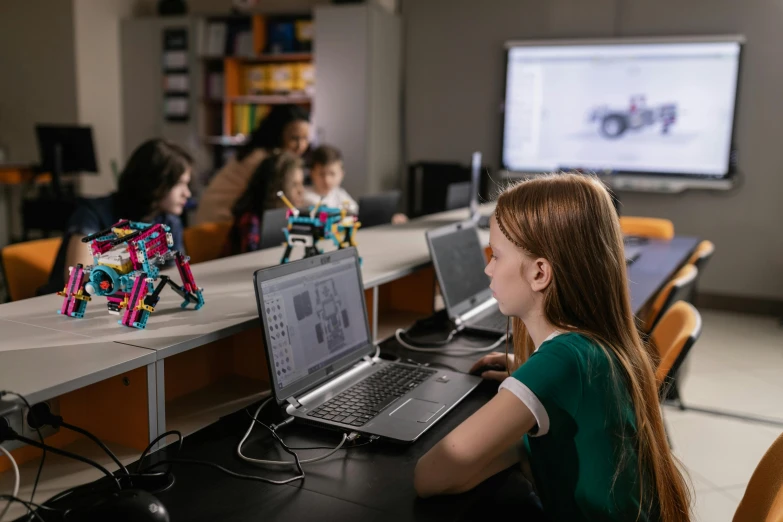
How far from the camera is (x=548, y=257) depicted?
1.12 m

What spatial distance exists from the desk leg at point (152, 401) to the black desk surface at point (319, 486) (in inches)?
2.8

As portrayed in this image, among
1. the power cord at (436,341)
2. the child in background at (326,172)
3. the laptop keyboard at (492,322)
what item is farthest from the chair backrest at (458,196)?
the power cord at (436,341)

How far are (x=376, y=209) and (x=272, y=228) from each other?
882mm

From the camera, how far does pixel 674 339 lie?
6.04 feet

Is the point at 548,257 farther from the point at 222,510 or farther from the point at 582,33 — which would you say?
the point at 582,33

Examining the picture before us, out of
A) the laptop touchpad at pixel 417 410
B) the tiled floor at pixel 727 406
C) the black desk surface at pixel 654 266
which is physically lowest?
the tiled floor at pixel 727 406

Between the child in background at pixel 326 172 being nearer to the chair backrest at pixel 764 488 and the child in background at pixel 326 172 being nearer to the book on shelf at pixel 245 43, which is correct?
the book on shelf at pixel 245 43

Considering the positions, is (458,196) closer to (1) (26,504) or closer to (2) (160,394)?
(2) (160,394)

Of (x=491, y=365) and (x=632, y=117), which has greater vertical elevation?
(x=632, y=117)

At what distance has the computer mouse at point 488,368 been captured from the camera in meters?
1.65

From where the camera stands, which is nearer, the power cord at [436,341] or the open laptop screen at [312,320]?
the open laptop screen at [312,320]

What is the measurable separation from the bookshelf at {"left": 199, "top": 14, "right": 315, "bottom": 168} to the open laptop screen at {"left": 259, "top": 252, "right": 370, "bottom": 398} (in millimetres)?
4440

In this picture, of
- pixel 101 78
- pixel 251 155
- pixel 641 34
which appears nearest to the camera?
pixel 251 155

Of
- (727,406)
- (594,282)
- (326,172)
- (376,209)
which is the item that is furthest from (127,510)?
(326,172)
